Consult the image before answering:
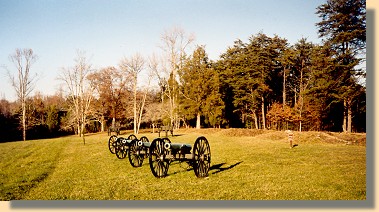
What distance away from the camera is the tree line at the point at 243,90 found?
8805 mm

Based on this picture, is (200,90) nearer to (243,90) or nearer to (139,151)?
(243,90)

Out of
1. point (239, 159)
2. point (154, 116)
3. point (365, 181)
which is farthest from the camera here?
point (154, 116)

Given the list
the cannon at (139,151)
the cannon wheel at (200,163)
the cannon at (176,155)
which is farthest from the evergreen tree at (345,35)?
the cannon at (139,151)

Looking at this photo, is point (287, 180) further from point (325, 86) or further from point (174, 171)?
point (325, 86)

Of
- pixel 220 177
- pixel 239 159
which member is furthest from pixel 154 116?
pixel 220 177

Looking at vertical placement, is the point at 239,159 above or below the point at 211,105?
below

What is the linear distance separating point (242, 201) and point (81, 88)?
68.4ft

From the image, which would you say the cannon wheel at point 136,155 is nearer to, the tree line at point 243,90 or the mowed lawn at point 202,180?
the mowed lawn at point 202,180

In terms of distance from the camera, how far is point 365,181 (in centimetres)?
625

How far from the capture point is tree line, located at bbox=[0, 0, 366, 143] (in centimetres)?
880

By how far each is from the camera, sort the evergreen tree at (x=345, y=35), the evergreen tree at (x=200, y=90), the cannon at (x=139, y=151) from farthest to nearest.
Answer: the evergreen tree at (x=200, y=90) → the cannon at (x=139, y=151) → the evergreen tree at (x=345, y=35)

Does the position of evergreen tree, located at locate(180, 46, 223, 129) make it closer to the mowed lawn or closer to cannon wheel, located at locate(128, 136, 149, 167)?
the mowed lawn

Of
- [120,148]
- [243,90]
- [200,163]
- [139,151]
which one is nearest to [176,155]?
[200,163]

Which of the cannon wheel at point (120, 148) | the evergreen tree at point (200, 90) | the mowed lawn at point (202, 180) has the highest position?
the evergreen tree at point (200, 90)
